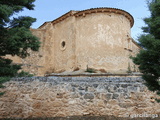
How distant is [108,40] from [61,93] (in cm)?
1073

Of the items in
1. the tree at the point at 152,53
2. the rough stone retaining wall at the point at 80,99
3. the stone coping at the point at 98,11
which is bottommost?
the rough stone retaining wall at the point at 80,99

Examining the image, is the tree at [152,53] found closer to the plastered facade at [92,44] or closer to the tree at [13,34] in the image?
the tree at [13,34]

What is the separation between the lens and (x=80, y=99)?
20.2 ft

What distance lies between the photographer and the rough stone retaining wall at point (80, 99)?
19.4ft

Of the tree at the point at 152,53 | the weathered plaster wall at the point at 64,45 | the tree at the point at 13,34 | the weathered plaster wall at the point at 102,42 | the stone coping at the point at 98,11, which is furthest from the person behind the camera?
the weathered plaster wall at the point at 64,45

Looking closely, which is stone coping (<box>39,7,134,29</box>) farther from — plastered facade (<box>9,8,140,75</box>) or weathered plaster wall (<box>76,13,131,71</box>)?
weathered plaster wall (<box>76,13,131,71</box>)

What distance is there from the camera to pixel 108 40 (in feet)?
52.7

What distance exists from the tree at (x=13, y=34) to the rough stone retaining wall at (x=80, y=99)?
1.15 meters

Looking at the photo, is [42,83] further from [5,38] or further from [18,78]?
[5,38]

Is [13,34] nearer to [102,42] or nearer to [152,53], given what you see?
[152,53]

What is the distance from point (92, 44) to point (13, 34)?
35.2ft

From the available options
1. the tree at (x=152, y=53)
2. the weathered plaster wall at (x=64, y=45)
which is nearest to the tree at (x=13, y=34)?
the tree at (x=152, y=53)

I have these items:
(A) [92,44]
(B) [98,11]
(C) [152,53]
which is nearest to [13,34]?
(C) [152,53]

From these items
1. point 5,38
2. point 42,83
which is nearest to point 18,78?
point 42,83
